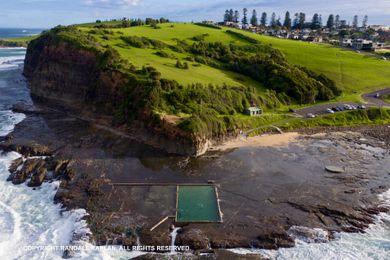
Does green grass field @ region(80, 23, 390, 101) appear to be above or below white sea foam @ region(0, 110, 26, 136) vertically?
above

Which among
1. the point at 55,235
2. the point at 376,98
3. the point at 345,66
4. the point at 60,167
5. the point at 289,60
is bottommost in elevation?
the point at 376,98

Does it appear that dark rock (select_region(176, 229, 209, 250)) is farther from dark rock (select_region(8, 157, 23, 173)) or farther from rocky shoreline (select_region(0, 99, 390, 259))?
dark rock (select_region(8, 157, 23, 173))

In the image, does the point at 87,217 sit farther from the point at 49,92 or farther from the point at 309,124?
the point at 49,92

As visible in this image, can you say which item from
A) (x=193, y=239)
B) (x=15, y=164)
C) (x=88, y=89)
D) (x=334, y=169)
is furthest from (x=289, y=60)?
(x=193, y=239)

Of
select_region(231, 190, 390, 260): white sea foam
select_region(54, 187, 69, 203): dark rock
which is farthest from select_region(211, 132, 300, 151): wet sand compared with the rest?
select_region(231, 190, 390, 260): white sea foam

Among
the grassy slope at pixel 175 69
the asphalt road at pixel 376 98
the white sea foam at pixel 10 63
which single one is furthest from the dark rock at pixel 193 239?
the white sea foam at pixel 10 63

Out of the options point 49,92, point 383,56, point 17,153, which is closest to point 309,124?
point 17,153

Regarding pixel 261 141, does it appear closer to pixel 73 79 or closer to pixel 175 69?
pixel 175 69
